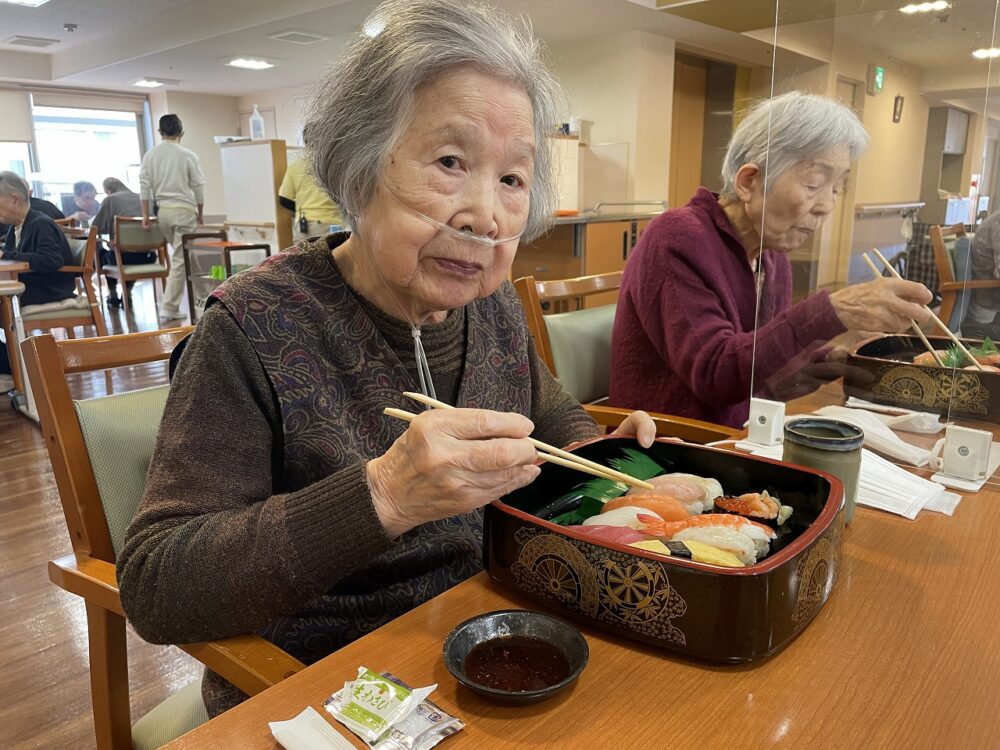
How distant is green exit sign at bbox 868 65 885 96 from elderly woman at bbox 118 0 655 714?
1.94ft

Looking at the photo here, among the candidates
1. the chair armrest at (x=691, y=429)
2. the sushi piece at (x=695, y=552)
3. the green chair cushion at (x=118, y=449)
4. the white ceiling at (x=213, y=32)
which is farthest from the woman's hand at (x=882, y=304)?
the white ceiling at (x=213, y=32)

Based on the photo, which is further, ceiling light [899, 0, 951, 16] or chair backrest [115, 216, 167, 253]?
chair backrest [115, 216, 167, 253]

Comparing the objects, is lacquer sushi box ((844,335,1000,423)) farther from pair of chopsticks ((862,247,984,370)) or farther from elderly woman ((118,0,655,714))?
elderly woman ((118,0,655,714))

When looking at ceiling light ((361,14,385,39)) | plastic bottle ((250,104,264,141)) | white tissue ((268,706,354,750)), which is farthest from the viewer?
plastic bottle ((250,104,264,141))

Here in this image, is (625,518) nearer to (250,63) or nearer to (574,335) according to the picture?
(574,335)

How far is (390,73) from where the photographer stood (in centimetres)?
88

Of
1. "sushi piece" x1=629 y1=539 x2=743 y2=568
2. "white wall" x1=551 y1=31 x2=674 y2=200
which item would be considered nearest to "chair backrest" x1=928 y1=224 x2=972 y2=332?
"sushi piece" x1=629 y1=539 x2=743 y2=568

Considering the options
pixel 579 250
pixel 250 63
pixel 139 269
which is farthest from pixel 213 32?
pixel 579 250

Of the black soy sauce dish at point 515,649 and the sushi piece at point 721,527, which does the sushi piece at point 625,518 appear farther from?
the black soy sauce dish at point 515,649

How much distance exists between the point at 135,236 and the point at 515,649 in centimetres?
735

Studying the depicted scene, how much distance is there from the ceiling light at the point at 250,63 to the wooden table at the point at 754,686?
31.3ft

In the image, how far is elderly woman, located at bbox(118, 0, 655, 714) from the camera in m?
0.76

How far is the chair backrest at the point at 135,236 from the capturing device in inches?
268

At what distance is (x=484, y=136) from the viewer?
0.89m
